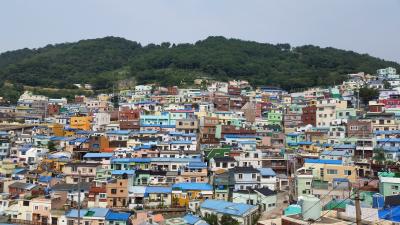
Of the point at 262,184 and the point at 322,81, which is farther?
the point at 322,81

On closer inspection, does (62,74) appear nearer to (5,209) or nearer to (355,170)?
(5,209)

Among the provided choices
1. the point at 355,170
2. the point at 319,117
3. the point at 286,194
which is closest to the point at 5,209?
the point at 286,194

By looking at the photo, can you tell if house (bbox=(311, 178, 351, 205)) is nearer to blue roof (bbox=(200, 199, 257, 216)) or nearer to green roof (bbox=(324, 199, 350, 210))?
green roof (bbox=(324, 199, 350, 210))

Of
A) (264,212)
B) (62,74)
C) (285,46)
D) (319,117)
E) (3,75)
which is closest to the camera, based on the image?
(264,212)

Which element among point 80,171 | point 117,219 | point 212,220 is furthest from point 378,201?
point 80,171

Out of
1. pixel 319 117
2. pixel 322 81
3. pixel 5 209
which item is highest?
pixel 322 81

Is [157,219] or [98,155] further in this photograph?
[98,155]

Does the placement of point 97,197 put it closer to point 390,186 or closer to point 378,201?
point 378,201
